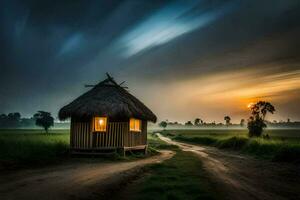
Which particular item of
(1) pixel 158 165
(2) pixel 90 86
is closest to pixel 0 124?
(2) pixel 90 86

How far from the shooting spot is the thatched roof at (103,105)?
72.9 ft

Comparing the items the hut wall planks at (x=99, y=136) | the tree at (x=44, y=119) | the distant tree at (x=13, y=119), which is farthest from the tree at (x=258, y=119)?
the distant tree at (x=13, y=119)

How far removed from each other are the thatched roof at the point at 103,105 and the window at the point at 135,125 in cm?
79

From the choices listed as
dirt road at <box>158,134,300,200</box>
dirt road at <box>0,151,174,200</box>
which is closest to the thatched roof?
dirt road at <box>0,151,174,200</box>

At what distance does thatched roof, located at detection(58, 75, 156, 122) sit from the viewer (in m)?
22.2

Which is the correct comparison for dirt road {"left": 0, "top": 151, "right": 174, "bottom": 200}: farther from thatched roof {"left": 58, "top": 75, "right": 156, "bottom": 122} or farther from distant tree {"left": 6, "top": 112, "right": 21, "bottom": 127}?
distant tree {"left": 6, "top": 112, "right": 21, "bottom": 127}

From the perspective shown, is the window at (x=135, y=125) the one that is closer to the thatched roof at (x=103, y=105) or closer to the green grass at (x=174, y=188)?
the thatched roof at (x=103, y=105)

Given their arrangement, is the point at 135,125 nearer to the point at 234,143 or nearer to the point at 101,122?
the point at 101,122

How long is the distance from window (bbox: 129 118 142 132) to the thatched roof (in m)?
0.79

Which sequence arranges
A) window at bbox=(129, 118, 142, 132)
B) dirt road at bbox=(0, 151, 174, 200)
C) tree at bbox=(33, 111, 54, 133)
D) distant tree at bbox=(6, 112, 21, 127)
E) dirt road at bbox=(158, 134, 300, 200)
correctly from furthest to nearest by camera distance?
distant tree at bbox=(6, 112, 21, 127) < tree at bbox=(33, 111, 54, 133) < window at bbox=(129, 118, 142, 132) < dirt road at bbox=(158, 134, 300, 200) < dirt road at bbox=(0, 151, 174, 200)

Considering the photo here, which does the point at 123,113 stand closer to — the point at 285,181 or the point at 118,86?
the point at 118,86

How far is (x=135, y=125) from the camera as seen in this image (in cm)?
2528

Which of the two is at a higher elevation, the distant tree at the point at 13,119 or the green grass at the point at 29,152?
the distant tree at the point at 13,119

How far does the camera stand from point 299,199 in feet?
33.1
